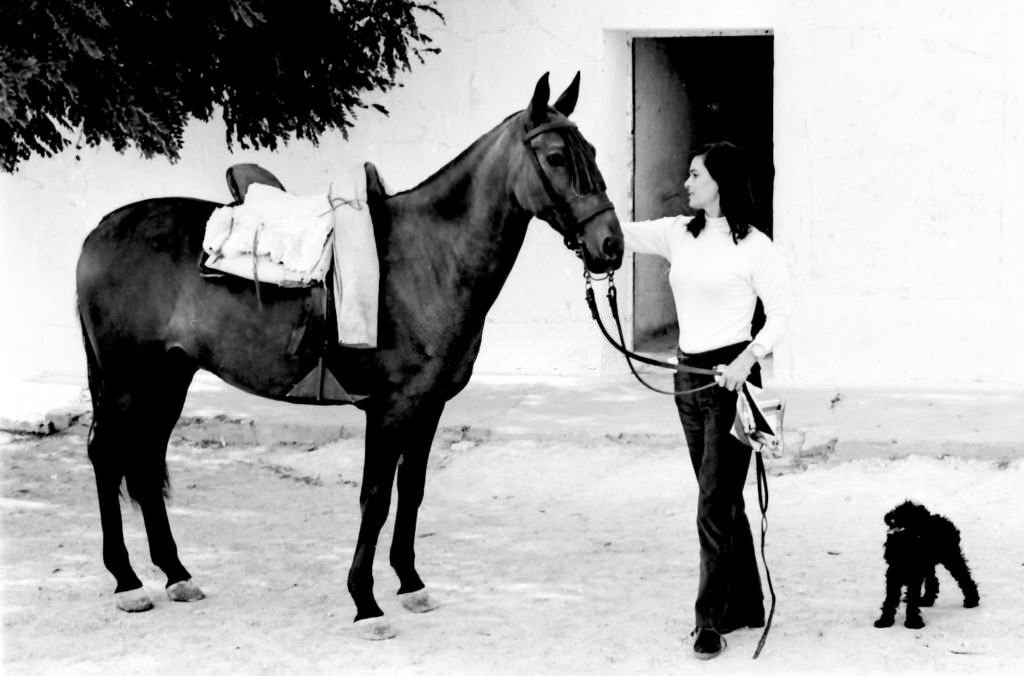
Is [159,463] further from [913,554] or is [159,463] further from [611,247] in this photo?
[913,554]

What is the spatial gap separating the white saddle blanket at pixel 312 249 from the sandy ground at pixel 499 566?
1117 millimetres

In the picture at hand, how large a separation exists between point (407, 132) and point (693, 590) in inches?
197


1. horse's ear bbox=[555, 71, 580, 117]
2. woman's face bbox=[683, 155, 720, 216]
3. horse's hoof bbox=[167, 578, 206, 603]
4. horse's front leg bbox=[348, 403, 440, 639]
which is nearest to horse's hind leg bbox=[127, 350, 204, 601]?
horse's hoof bbox=[167, 578, 206, 603]

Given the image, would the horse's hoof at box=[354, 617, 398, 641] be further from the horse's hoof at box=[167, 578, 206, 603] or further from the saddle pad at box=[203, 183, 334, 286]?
the saddle pad at box=[203, 183, 334, 286]

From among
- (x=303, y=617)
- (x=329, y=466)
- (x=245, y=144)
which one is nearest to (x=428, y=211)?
(x=303, y=617)

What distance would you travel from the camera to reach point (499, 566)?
19.9 feet

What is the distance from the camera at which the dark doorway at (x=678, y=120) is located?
34.8 ft

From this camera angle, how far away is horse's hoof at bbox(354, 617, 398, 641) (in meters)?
5.11

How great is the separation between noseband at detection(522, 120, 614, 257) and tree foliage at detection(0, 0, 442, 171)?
2784 millimetres

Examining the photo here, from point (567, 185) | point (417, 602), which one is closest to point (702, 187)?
point (567, 185)

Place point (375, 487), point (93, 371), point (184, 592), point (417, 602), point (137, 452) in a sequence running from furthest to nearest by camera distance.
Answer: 1. point (93, 371)
2. point (137, 452)
3. point (184, 592)
4. point (417, 602)
5. point (375, 487)

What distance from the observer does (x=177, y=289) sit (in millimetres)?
5582

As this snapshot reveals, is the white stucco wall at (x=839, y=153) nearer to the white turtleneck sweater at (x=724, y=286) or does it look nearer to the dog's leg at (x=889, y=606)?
the dog's leg at (x=889, y=606)

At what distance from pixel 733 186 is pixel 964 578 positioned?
5.50 ft
